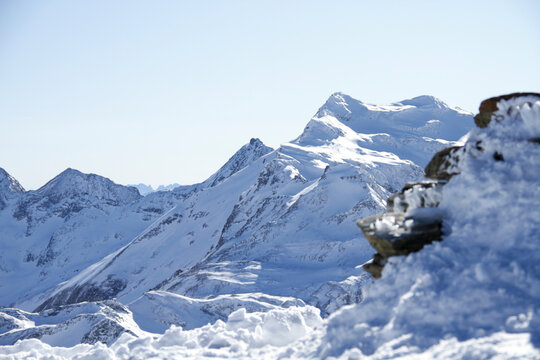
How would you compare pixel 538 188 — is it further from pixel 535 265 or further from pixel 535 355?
pixel 535 355

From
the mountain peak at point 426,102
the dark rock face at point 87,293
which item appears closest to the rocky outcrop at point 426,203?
the dark rock face at point 87,293

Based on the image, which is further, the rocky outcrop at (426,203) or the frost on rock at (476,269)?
the rocky outcrop at (426,203)

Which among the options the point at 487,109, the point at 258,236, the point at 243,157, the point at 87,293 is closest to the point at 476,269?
the point at 487,109

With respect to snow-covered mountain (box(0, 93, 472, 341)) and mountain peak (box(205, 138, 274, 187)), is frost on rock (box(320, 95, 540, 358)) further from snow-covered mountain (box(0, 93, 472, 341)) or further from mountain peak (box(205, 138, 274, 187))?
mountain peak (box(205, 138, 274, 187))

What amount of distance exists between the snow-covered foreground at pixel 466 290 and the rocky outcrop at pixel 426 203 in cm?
8

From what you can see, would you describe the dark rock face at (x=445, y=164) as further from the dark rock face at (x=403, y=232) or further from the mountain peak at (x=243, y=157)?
the mountain peak at (x=243, y=157)

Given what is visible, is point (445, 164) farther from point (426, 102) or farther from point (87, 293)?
point (426, 102)

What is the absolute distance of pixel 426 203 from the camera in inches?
691

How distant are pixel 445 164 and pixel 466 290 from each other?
5334mm

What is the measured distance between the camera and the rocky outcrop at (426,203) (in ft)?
53.7

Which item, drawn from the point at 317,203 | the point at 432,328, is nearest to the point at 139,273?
the point at 317,203

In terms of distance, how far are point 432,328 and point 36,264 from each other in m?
179

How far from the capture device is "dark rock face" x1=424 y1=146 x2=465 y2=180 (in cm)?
1792

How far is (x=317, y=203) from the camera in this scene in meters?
87.4
